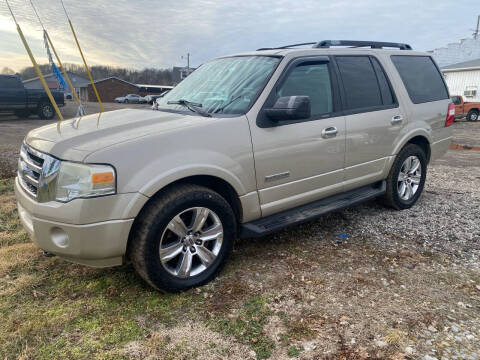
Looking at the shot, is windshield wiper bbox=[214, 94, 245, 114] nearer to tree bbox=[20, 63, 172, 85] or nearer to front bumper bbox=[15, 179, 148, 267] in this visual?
front bumper bbox=[15, 179, 148, 267]

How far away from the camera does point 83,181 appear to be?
2432 millimetres

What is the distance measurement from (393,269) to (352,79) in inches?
78.9

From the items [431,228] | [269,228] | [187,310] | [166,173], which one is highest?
[166,173]

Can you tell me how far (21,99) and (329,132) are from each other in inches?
639

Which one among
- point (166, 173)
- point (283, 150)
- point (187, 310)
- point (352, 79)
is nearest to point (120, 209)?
point (166, 173)

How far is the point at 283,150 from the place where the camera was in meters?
3.25

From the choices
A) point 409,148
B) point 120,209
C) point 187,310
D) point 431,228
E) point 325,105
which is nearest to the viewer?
point 120,209

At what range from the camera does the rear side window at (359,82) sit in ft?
12.7

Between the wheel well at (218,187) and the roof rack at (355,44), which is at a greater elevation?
the roof rack at (355,44)

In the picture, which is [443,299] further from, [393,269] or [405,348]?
[405,348]

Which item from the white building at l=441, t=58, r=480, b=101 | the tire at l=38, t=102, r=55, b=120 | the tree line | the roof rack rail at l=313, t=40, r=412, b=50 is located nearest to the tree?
the tree line

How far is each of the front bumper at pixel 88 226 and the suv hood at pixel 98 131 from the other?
0.35 meters

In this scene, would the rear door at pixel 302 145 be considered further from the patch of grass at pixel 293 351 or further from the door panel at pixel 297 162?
the patch of grass at pixel 293 351

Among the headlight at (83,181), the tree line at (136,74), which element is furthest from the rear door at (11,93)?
the tree line at (136,74)
